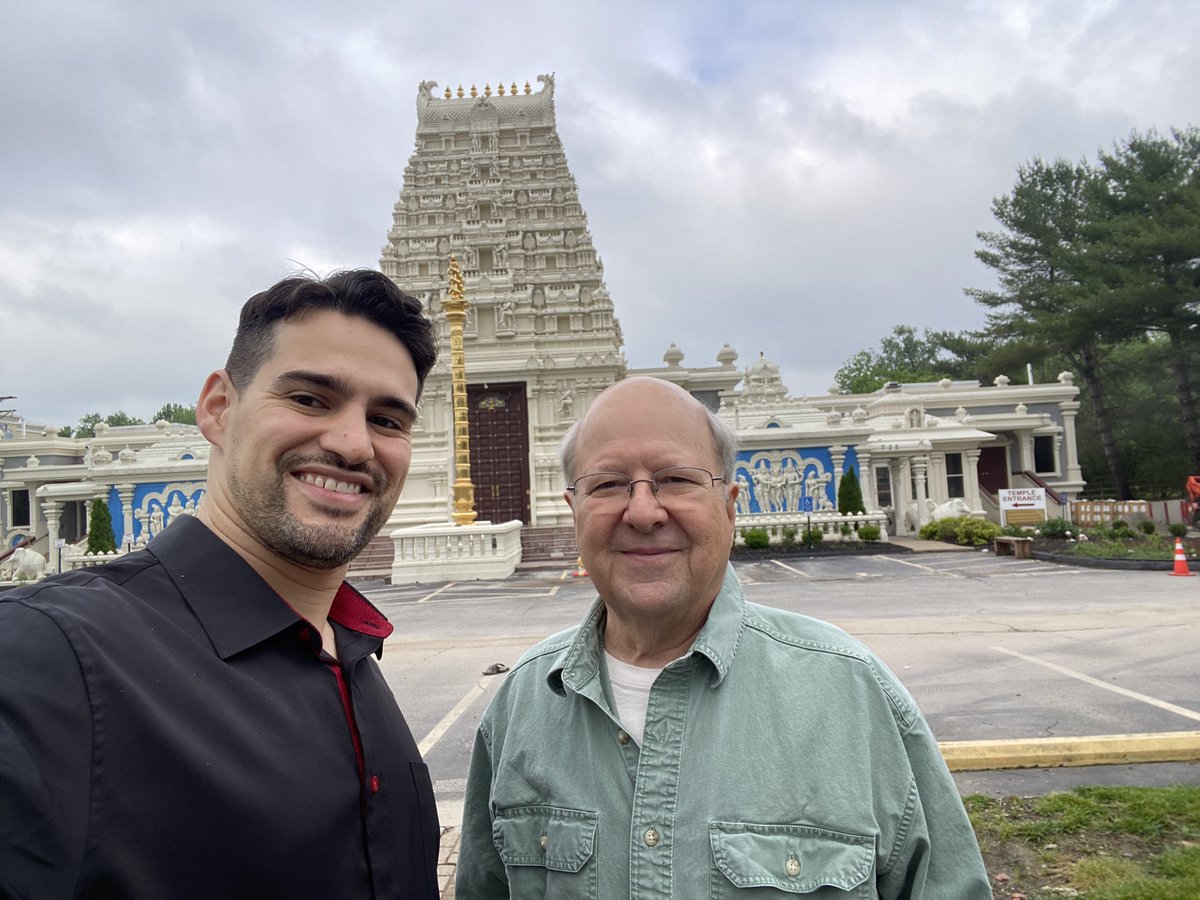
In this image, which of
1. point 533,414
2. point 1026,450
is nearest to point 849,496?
point 533,414

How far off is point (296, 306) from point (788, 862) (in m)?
1.70

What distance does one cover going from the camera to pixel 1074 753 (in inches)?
177

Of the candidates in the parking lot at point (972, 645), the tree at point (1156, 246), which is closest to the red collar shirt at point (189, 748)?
the parking lot at point (972, 645)

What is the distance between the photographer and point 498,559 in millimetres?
17844

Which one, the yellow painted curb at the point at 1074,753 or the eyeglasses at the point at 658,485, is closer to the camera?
the eyeglasses at the point at 658,485

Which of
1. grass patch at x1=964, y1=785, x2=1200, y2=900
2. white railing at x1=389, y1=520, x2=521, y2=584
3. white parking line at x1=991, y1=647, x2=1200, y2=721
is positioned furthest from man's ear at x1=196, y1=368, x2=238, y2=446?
white railing at x1=389, y1=520, x2=521, y2=584

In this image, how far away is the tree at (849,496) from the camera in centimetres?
2248

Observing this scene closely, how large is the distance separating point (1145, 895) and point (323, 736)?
3.37 m

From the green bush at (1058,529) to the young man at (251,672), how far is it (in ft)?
71.1

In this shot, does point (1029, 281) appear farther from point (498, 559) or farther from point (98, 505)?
point (98, 505)

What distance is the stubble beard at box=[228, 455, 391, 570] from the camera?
1.68 meters

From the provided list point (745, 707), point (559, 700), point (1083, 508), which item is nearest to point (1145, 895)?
point (745, 707)

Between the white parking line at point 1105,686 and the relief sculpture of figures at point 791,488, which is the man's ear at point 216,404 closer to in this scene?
the white parking line at point 1105,686

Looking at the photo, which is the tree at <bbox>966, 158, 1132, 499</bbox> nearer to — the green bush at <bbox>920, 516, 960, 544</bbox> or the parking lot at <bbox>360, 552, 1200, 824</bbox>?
the green bush at <bbox>920, 516, 960, 544</bbox>
